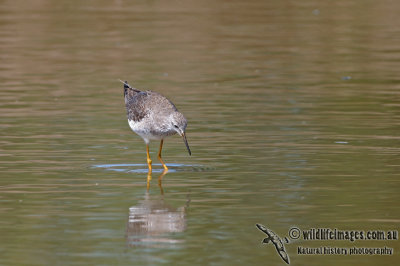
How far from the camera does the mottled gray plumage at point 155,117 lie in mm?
14789

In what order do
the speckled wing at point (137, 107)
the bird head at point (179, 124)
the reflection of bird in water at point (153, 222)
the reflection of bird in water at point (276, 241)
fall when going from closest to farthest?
the reflection of bird in water at point (276, 241) < the reflection of bird in water at point (153, 222) < the bird head at point (179, 124) < the speckled wing at point (137, 107)

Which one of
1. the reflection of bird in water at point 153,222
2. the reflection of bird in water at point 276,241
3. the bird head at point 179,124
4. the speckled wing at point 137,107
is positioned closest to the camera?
the reflection of bird in water at point 276,241

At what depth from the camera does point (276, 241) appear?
11.2 meters

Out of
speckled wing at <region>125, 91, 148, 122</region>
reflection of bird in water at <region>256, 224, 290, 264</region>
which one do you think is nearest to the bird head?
speckled wing at <region>125, 91, 148, 122</region>

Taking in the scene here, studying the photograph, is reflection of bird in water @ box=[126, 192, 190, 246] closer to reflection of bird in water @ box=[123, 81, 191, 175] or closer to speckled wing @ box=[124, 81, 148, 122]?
reflection of bird in water @ box=[123, 81, 191, 175]

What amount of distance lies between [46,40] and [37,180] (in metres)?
18.6

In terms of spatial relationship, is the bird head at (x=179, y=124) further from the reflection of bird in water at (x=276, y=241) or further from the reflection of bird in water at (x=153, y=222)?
the reflection of bird in water at (x=276, y=241)

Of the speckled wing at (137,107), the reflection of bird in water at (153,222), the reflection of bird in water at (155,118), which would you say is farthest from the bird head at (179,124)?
the reflection of bird in water at (153,222)

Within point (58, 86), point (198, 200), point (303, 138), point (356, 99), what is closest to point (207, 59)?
point (58, 86)

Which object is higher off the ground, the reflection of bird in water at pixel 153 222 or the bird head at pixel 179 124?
the bird head at pixel 179 124

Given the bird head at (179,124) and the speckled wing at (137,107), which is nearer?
the bird head at (179,124)

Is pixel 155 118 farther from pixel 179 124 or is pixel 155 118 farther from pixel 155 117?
pixel 179 124

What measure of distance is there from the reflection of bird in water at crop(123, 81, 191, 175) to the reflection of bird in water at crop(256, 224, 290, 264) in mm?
3181

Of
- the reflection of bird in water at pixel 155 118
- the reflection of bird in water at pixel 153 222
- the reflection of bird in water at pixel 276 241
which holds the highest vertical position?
the reflection of bird in water at pixel 155 118
